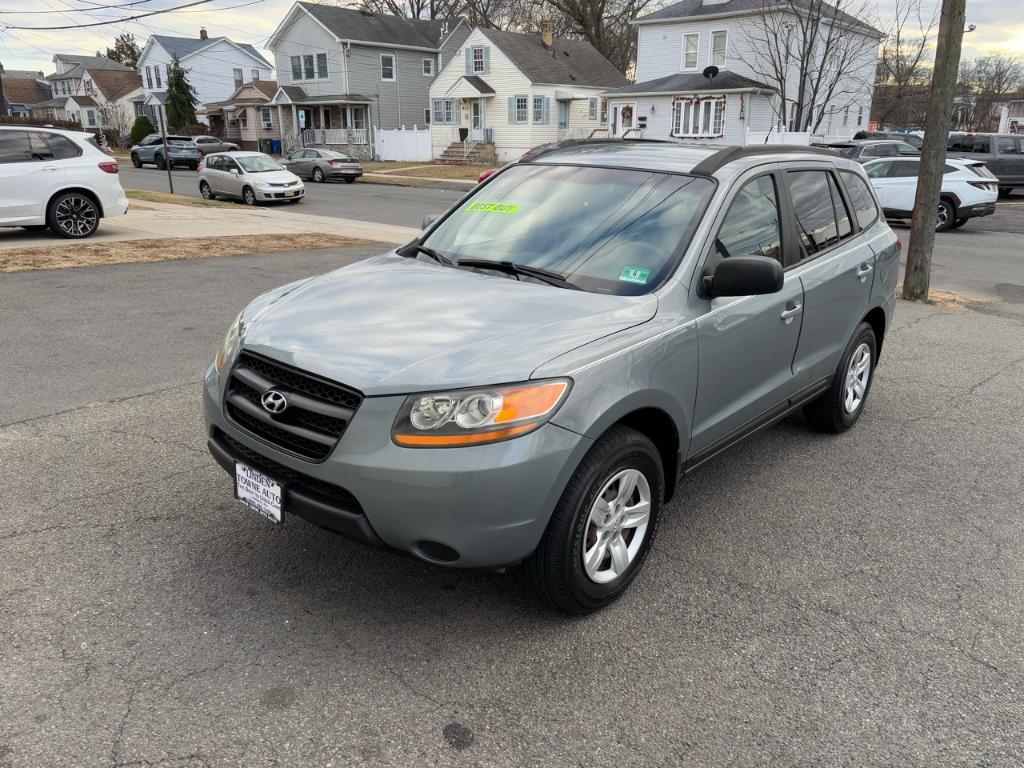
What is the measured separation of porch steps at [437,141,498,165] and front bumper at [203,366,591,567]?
41.1 m

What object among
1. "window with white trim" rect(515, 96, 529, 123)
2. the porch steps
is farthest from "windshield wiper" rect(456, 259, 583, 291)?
"window with white trim" rect(515, 96, 529, 123)

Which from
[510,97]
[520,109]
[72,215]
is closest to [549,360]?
[72,215]

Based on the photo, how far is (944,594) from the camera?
3.46 meters

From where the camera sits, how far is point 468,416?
2.70 metres

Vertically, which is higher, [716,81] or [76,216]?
[716,81]

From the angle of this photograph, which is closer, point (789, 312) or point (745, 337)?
point (745, 337)

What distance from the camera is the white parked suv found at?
468 inches

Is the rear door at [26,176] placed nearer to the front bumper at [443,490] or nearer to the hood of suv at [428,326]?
the hood of suv at [428,326]

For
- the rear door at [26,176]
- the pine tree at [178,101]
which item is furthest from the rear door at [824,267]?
the pine tree at [178,101]

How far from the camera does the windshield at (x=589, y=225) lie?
3.59 meters

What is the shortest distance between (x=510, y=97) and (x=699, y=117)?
11.0 metres

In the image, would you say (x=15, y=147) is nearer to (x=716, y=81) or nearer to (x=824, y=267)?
(x=824, y=267)

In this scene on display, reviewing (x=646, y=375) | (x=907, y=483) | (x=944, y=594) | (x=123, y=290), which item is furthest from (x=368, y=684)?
(x=123, y=290)

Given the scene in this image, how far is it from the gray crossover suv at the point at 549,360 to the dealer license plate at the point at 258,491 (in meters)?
0.01
